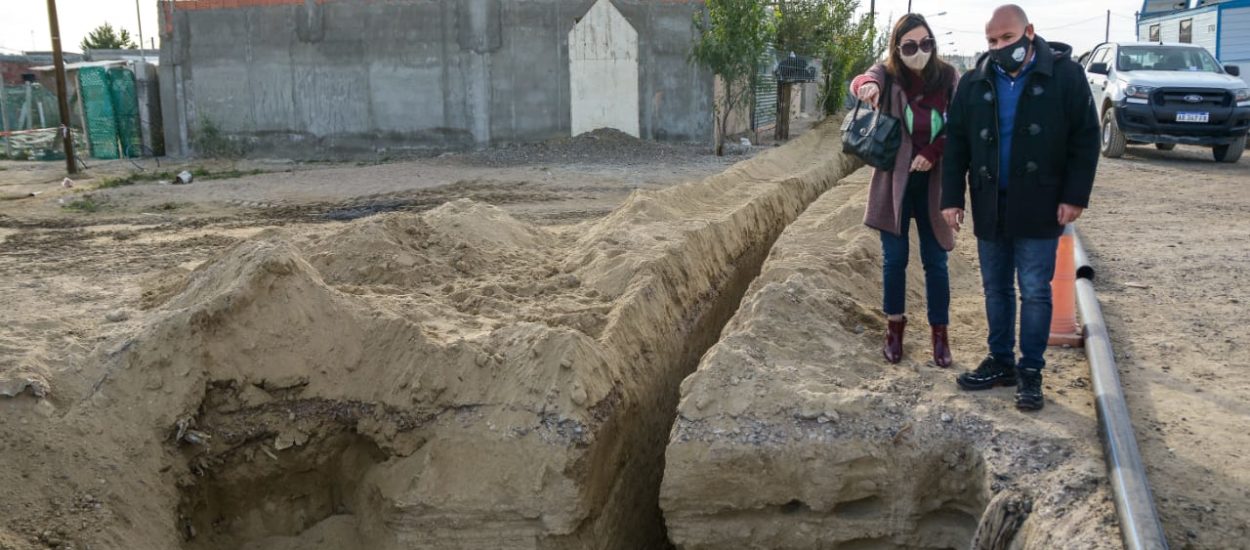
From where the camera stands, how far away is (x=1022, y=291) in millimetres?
4191

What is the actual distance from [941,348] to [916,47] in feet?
4.84

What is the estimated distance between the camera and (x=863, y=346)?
16.5 feet

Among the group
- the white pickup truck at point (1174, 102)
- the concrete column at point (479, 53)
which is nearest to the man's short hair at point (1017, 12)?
the white pickup truck at point (1174, 102)

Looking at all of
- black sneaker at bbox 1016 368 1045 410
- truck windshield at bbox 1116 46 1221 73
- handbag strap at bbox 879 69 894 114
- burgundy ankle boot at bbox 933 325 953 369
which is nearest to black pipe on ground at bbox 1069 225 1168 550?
black sneaker at bbox 1016 368 1045 410

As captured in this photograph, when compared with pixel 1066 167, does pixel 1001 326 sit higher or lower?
lower

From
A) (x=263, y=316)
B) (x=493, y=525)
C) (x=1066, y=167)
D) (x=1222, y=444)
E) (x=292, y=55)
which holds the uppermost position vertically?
(x=292, y=55)

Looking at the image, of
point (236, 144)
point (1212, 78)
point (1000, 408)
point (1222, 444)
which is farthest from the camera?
point (236, 144)

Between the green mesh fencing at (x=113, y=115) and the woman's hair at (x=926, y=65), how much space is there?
777 inches

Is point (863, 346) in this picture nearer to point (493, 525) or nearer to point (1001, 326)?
point (1001, 326)

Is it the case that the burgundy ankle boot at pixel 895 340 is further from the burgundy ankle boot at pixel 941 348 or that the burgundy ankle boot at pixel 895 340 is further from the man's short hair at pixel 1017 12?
the man's short hair at pixel 1017 12

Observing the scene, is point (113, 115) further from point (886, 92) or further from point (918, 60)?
point (918, 60)

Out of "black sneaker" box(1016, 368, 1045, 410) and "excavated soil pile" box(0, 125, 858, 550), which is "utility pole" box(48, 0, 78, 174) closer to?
"excavated soil pile" box(0, 125, 858, 550)

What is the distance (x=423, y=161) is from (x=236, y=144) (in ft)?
15.1

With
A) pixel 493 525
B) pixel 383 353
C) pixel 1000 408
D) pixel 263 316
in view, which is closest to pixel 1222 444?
pixel 1000 408
